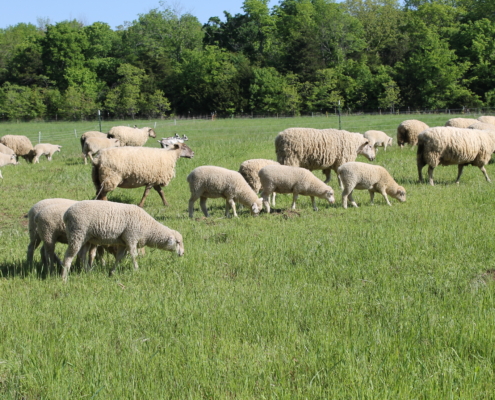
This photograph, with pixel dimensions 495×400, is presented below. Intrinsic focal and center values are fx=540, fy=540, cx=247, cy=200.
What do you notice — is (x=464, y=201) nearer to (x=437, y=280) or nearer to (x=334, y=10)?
(x=437, y=280)

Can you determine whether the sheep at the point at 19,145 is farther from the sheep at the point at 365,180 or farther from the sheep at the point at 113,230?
the sheep at the point at 113,230

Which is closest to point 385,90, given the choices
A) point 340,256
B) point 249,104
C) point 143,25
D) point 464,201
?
point 249,104

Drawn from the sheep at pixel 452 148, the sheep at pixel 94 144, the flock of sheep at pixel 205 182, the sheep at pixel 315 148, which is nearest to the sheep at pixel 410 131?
the flock of sheep at pixel 205 182

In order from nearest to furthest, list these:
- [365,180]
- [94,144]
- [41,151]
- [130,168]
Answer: [365,180] → [130,168] → [94,144] → [41,151]

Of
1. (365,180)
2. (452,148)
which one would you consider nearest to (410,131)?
(452,148)

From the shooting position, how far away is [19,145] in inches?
1070

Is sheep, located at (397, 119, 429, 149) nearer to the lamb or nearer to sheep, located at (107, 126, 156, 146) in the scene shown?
sheep, located at (107, 126, 156, 146)

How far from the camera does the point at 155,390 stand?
4.22m

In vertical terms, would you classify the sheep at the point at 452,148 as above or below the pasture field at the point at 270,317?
above

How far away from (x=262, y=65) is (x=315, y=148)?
76.5 metres

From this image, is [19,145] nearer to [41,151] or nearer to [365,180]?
[41,151]

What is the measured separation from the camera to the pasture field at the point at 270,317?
431 centimetres

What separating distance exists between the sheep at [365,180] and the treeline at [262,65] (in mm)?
58655

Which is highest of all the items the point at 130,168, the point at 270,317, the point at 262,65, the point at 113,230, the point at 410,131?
the point at 262,65
